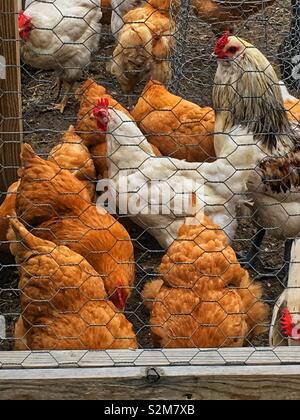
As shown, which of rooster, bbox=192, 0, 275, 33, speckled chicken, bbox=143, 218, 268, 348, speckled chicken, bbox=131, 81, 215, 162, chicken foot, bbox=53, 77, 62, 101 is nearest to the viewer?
speckled chicken, bbox=143, 218, 268, 348

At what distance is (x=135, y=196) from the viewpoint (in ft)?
8.16

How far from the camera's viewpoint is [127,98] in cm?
398

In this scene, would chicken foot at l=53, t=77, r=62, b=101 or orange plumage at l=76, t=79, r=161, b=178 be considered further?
chicken foot at l=53, t=77, r=62, b=101

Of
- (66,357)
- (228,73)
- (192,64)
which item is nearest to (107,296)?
(66,357)

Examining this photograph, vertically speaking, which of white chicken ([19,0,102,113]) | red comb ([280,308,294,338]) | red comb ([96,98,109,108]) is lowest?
red comb ([280,308,294,338])

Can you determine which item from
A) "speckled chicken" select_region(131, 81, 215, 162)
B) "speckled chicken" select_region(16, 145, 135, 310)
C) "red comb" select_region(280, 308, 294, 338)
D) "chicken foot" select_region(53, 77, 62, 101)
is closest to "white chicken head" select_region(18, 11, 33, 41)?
"chicken foot" select_region(53, 77, 62, 101)

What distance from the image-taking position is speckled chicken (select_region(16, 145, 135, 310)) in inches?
88.1

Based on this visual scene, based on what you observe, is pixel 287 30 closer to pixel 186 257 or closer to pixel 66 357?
pixel 186 257

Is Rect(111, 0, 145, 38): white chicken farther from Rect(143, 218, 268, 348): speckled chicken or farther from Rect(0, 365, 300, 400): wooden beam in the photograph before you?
Rect(0, 365, 300, 400): wooden beam

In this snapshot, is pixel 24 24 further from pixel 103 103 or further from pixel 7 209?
pixel 7 209

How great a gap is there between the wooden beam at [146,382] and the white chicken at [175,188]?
823mm

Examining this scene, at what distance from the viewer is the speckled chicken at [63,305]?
1913 millimetres

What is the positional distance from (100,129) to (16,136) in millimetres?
379

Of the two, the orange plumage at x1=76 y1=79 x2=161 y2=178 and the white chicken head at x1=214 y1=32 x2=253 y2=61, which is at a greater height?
the white chicken head at x1=214 y1=32 x2=253 y2=61
